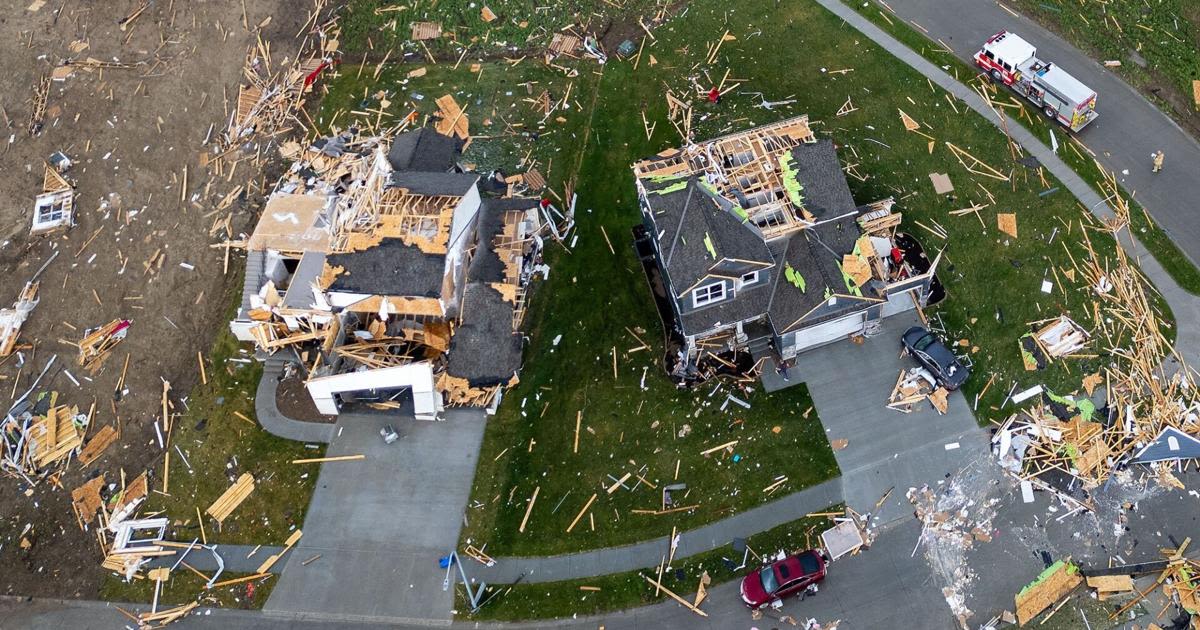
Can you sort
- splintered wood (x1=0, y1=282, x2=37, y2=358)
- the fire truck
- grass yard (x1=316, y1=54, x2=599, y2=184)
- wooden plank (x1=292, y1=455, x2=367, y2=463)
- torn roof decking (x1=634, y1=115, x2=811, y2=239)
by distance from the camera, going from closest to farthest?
wooden plank (x1=292, y1=455, x2=367, y2=463) < torn roof decking (x1=634, y1=115, x2=811, y2=239) < splintered wood (x1=0, y1=282, x2=37, y2=358) < the fire truck < grass yard (x1=316, y1=54, x2=599, y2=184)

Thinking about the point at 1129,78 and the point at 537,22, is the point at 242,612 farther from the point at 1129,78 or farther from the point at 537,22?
the point at 1129,78

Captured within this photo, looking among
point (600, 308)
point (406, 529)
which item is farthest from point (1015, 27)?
point (406, 529)

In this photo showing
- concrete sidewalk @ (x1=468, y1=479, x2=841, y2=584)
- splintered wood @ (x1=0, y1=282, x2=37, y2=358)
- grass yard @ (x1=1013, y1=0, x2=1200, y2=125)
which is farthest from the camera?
grass yard @ (x1=1013, y1=0, x2=1200, y2=125)

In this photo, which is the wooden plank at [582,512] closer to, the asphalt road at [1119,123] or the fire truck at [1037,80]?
the asphalt road at [1119,123]

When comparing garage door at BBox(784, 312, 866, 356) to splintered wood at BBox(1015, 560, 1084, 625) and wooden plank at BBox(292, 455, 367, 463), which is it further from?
wooden plank at BBox(292, 455, 367, 463)

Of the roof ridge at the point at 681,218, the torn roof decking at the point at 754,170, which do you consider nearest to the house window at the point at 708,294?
the roof ridge at the point at 681,218

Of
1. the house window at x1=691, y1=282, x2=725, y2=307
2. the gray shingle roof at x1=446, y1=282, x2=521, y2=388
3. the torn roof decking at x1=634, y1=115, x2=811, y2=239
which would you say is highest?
the torn roof decking at x1=634, y1=115, x2=811, y2=239

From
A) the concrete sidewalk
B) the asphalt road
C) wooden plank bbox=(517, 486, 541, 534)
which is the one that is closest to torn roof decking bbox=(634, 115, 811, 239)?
the concrete sidewalk

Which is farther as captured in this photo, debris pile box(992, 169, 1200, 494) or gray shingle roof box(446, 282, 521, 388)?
gray shingle roof box(446, 282, 521, 388)
